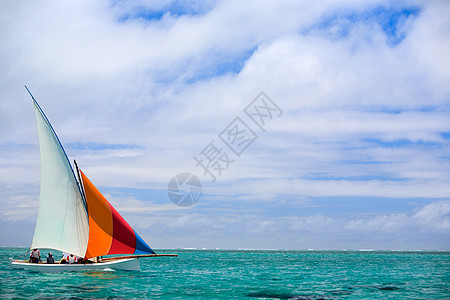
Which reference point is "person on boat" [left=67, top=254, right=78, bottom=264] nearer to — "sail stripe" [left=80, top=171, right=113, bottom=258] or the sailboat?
the sailboat

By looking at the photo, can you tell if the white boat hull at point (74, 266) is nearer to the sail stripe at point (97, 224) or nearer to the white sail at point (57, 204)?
the sail stripe at point (97, 224)

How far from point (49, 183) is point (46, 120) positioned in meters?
5.85

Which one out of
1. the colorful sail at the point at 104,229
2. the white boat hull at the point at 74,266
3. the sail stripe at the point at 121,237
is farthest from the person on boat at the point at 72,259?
the sail stripe at the point at 121,237

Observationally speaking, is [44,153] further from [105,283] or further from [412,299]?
[412,299]

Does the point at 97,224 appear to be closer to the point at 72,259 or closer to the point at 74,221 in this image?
the point at 74,221

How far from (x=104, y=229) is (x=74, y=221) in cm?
292

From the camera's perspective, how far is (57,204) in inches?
1631

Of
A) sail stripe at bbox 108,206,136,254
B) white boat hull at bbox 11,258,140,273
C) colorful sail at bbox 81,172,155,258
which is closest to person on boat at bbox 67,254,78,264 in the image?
white boat hull at bbox 11,258,140,273

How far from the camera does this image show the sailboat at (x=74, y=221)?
4100 cm

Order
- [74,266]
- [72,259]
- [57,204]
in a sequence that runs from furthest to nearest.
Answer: [72,259] < [57,204] < [74,266]

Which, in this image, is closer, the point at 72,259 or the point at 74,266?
the point at 74,266

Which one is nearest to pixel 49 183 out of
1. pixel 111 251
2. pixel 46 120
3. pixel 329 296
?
pixel 46 120

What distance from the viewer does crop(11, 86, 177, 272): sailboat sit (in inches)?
1614

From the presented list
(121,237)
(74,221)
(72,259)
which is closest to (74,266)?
(72,259)
